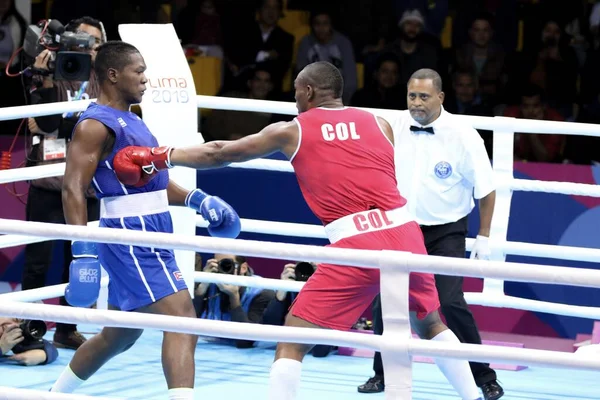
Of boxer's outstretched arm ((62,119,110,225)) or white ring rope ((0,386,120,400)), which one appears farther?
boxer's outstretched arm ((62,119,110,225))

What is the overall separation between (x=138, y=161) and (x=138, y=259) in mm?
387

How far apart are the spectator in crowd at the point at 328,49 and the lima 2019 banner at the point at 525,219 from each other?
203cm

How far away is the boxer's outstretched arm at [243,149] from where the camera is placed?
14.6 feet

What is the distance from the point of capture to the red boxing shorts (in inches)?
170

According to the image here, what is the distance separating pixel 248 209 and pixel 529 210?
5.74 ft

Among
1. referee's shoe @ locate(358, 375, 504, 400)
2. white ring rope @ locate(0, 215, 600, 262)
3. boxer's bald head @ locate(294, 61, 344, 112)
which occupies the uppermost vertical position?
boxer's bald head @ locate(294, 61, 344, 112)

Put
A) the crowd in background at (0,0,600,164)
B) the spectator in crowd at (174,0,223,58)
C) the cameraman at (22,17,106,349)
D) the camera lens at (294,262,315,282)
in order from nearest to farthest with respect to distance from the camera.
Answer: the cameraman at (22,17,106,349)
the camera lens at (294,262,315,282)
the crowd in background at (0,0,600,164)
the spectator in crowd at (174,0,223,58)

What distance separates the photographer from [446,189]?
571 cm

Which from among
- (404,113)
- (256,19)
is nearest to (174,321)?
(404,113)

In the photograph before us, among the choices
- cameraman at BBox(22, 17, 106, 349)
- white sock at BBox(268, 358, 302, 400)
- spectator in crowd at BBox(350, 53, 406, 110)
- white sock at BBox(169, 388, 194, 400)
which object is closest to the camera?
white sock at BBox(268, 358, 302, 400)

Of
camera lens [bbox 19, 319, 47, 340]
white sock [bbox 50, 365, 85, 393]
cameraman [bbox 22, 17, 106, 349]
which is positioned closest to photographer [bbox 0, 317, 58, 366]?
camera lens [bbox 19, 319, 47, 340]

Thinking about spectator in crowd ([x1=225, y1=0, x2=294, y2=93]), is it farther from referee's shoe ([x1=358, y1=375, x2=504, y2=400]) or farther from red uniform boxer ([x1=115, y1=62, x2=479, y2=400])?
red uniform boxer ([x1=115, y1=62, x2=479, y2=400])

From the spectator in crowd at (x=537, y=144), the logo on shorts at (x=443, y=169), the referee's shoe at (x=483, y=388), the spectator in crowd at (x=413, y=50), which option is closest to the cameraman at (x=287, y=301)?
the referee's shoe at (x=483, y=388)

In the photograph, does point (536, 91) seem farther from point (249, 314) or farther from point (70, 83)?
point (70, 83)
